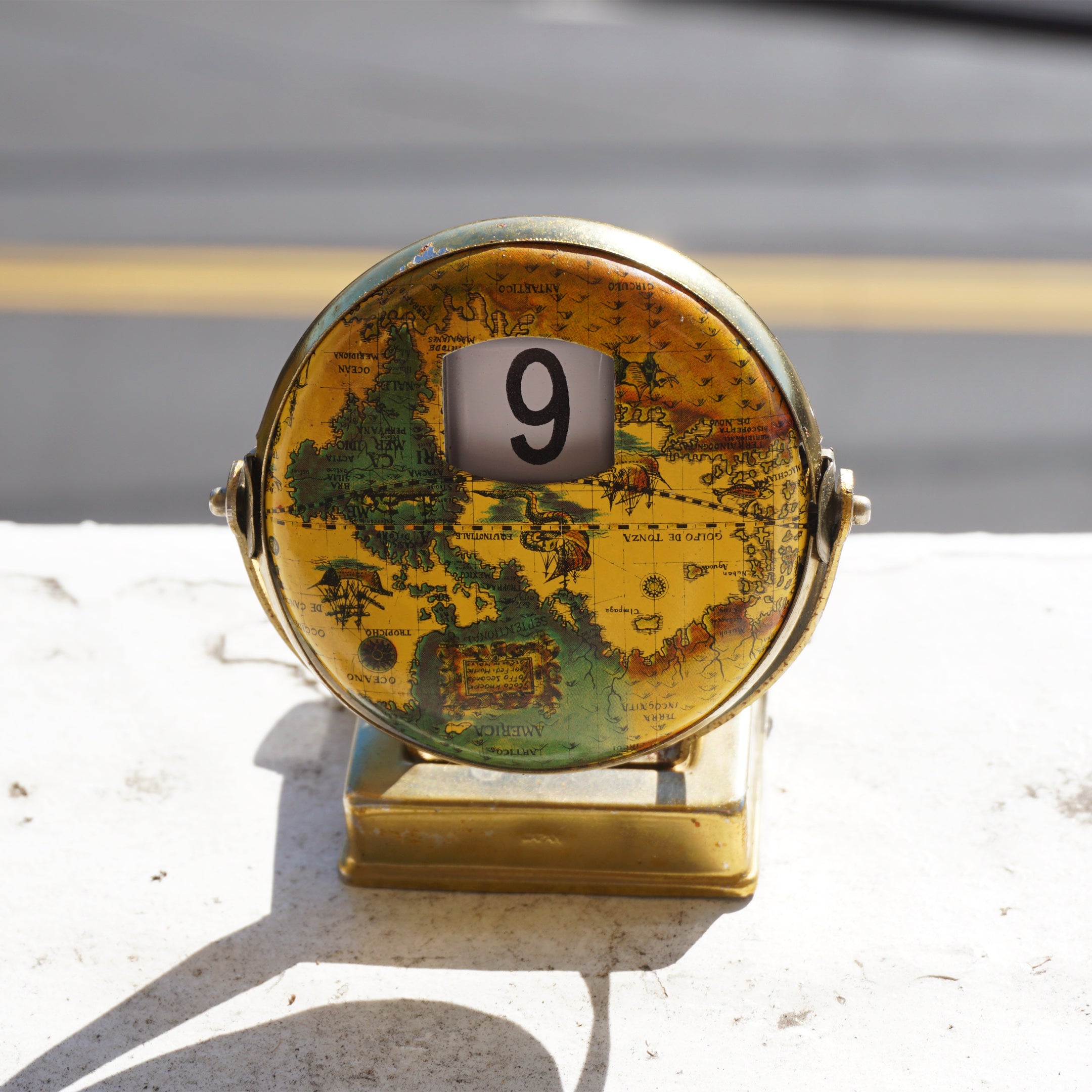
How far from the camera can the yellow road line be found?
4.16 metres

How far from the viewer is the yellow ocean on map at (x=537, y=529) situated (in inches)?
59.1

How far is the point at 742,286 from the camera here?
4227 millimetres

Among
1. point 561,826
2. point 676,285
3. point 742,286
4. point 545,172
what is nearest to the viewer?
point 676,285

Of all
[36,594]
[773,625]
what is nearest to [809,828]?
[773,625]

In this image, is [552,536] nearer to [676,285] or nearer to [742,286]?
[676,285]

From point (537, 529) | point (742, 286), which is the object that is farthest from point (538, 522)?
point (742, 286)

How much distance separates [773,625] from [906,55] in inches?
186

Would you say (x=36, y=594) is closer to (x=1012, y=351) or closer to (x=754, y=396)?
(x=754, y=396)

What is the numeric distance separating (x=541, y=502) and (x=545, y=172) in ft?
11.4

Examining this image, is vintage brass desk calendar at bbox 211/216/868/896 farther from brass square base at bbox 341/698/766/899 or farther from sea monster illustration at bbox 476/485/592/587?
brass square base at bbox 341/698/766/899

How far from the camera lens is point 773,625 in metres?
1.59

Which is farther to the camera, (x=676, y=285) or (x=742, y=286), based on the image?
(x=742, y=286)

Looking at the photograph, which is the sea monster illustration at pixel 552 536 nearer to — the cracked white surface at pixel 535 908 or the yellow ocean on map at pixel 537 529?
the yellow ocean on map at pixel 537 529

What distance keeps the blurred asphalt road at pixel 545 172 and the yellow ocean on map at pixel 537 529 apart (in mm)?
2008
